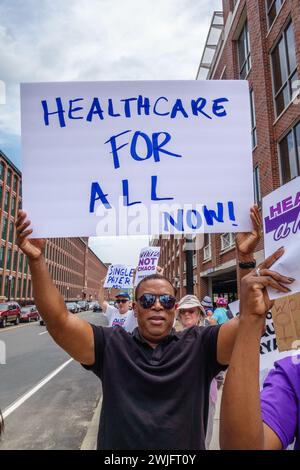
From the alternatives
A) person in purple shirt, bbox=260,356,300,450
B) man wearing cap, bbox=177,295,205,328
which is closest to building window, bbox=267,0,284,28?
man wearing cap, bbox=177,295,205,328

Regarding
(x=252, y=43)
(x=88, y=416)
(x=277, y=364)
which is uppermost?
(x=252, y=43)

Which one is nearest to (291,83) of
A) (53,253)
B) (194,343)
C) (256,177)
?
(256,177)

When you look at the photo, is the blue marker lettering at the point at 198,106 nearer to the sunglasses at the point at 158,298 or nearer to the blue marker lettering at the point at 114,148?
the blue marker lettering at the point at 114,148

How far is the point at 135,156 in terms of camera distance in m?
2.02

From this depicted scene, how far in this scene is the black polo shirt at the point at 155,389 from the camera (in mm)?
1569

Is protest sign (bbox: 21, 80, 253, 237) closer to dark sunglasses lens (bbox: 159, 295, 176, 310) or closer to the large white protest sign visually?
the large white protest sign

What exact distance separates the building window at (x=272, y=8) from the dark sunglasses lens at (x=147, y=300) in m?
13.2

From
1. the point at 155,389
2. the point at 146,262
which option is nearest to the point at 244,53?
the point at 146,262

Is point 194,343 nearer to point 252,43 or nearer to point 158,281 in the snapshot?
point 158,281

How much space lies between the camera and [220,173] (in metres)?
1.97

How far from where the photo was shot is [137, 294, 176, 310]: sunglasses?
6.25 ft

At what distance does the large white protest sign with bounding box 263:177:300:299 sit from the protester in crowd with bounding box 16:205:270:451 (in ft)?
0.45

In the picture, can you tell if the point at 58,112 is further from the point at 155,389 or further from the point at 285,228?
the point at 155,389

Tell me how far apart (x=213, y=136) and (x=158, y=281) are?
0.85 metres
